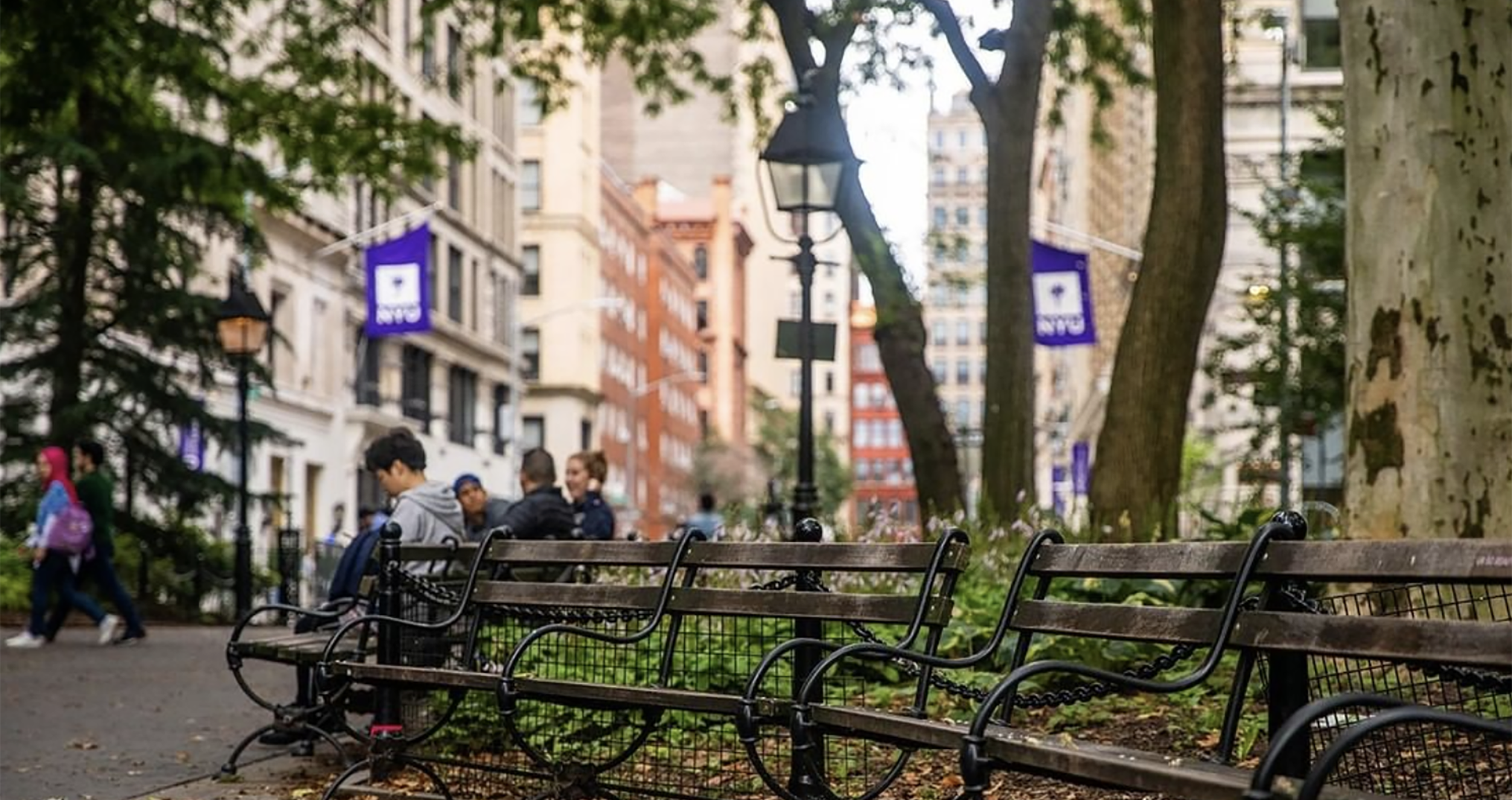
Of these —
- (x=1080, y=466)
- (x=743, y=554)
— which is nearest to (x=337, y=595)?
(x=743, y=554)

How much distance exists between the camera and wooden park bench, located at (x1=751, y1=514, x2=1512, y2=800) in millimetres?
4875

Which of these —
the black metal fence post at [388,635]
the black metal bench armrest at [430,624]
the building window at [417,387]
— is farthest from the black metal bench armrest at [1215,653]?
the building window at [417,387]

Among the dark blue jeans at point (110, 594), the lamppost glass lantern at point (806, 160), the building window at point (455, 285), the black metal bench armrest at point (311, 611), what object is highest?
the building window at point (455, 285)

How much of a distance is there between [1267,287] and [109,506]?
17.1 m

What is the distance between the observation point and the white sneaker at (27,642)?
20016 mm

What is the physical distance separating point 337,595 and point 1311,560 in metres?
7.14

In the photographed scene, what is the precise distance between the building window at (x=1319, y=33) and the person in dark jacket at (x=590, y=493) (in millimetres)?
17072

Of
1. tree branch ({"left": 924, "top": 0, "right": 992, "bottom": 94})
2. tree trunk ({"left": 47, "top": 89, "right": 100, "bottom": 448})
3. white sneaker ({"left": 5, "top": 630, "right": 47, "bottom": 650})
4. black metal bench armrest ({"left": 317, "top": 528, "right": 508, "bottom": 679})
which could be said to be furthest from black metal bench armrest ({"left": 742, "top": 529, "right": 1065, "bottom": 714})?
tree trunk ({"left": 47, "top": 89, "right": 100, "bottom": 448})

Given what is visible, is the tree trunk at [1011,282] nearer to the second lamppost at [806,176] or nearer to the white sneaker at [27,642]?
the second lamppost at [806,176]

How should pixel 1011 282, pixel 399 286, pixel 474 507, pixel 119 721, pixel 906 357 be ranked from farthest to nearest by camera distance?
1. pixel 399 286
2. pixel 906 357
3. pixel 1011 282
4. pixel 474 507
5. pixel 119 721

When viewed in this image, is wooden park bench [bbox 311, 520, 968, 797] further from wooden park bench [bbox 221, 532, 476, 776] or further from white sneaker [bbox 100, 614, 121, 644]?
white sneaker [bbox 100, 614, 121, 644]

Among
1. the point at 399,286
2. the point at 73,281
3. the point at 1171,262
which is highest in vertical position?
the point at 399,286

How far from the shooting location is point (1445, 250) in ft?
30.6

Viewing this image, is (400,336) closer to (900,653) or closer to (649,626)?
(649,626)
